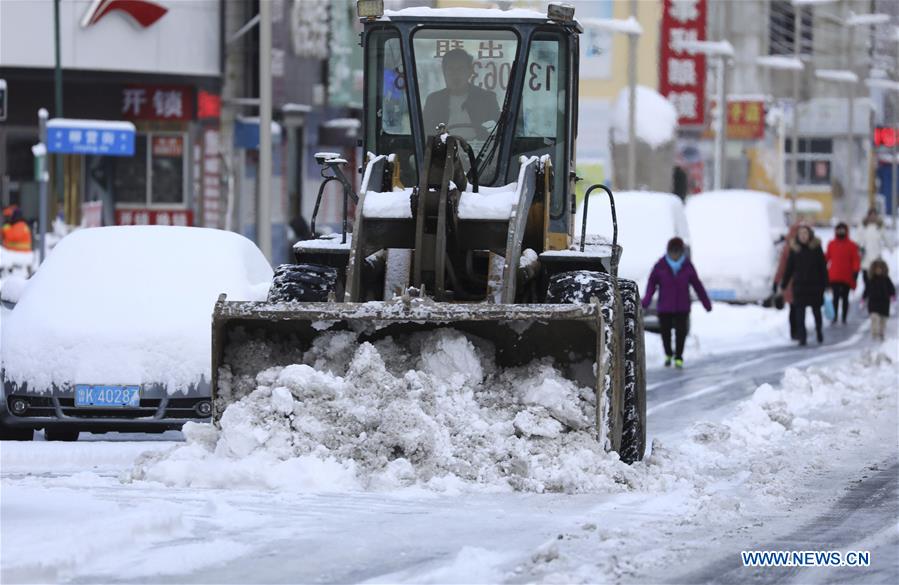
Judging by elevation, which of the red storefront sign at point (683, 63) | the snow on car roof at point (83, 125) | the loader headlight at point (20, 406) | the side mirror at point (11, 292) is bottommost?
the loader headlight at point (20, 406)

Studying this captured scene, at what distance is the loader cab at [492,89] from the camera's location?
12.3 m

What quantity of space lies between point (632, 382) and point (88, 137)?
22.7 m

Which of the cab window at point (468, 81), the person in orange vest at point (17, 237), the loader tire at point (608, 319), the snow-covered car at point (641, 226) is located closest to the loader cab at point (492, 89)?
the cab window at point (468, 81)

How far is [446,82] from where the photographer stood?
41.2ft

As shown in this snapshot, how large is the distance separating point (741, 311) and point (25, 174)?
1416cm

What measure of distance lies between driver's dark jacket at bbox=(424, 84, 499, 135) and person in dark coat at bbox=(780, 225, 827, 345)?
14311 millimetres

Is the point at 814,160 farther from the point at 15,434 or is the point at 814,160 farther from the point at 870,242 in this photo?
the point at 15,434

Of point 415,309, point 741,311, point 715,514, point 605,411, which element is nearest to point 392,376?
point 415,309

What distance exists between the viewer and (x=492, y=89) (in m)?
12.4

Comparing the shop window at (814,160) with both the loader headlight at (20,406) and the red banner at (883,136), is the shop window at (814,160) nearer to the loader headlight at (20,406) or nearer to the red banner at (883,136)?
the red banner at (883,136)

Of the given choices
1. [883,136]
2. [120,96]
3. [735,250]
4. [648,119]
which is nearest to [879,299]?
[735,250]

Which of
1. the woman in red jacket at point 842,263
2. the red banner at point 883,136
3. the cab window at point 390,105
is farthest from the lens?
the red banner at point 883,136

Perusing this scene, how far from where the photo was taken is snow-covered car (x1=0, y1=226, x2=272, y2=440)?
12477 mm

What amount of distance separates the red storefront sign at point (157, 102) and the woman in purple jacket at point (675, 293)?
707 inches
